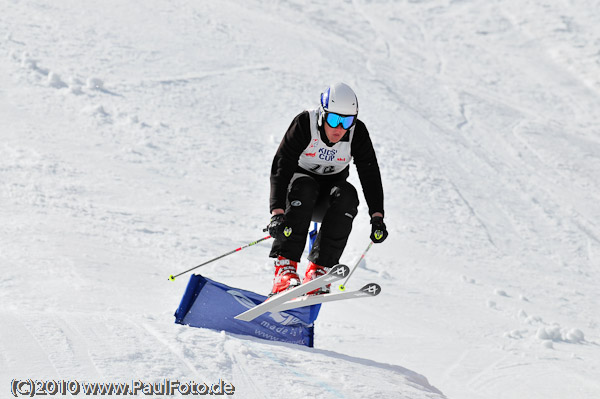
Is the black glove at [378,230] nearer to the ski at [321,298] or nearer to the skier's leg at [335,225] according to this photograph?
the skier's leg at [335,225]

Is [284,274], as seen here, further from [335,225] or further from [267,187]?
[267,187]

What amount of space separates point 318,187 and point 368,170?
0.46 m

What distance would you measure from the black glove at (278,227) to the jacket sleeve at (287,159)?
0.29ft

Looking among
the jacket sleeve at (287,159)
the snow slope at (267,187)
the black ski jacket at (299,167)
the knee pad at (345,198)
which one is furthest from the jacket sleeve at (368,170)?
the snow slope at (267,187)

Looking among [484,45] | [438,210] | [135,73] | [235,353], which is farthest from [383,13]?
[235,353]

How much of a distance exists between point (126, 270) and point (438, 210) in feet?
18.1

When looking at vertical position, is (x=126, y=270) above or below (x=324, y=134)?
below

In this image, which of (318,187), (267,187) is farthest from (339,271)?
(267,187)

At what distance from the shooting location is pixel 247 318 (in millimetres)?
4855

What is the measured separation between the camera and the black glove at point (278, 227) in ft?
15.5

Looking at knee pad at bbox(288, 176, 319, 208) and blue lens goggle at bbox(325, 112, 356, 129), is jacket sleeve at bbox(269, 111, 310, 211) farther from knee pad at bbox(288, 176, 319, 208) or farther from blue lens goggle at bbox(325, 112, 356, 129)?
blue lens goggle at bbox(325, 112, 356, 129)

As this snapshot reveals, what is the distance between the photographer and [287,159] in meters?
4.86

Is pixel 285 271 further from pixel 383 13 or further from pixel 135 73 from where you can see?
pixel 383 13

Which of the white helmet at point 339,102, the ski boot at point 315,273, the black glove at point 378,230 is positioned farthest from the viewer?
the black glove at point 378,230
